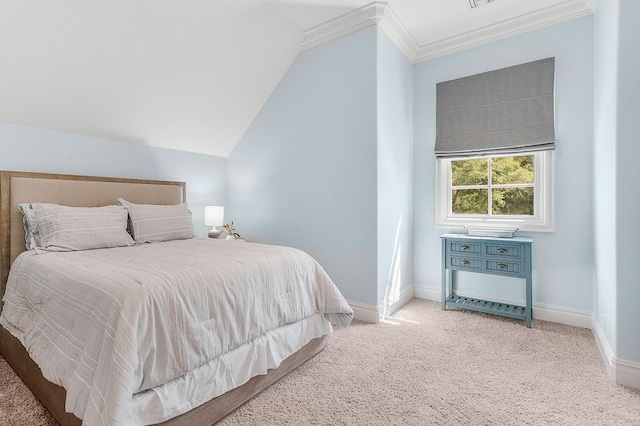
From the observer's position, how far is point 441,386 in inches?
73.2

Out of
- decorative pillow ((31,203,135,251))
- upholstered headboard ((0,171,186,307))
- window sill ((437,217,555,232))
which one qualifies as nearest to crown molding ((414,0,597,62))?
window sill ((437,217,555,232))

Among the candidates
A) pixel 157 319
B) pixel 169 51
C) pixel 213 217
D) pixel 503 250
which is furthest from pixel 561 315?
pixel 169 51

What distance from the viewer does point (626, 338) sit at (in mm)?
1862

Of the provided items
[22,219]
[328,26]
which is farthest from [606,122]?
[22,219]

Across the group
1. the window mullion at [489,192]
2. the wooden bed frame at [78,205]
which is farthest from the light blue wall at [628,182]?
the wooden bed frame at [78,205]

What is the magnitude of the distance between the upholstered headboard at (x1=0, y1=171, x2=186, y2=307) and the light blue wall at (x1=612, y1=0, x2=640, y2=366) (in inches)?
145

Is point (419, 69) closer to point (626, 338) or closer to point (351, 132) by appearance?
point (351, 132)

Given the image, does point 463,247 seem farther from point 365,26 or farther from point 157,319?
point 157,319

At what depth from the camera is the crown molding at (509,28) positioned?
2721mm

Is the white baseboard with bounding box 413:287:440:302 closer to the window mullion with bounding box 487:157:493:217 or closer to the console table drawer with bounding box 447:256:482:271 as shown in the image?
the console table drawer with bounding box 447:256:482:271

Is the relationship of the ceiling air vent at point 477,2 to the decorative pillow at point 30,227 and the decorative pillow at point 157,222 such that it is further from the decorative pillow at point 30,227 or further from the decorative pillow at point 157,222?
the decorative pillow at point 30,227

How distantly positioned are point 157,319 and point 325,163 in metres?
2.17

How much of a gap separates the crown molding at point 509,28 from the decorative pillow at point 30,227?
12.3ft

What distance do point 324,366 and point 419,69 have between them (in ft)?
10.2
